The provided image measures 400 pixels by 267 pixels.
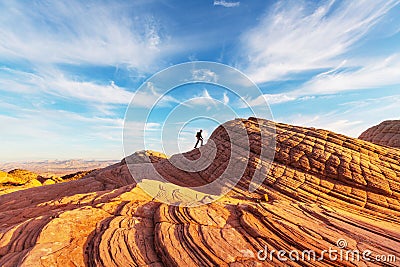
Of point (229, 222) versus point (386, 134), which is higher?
point (386, 134)

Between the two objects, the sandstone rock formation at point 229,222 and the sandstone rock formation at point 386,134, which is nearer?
the sandstone rock formation at point 229,222

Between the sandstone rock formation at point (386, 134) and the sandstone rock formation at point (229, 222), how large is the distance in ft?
126

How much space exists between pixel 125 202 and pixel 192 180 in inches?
379

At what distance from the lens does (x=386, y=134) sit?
51688mm

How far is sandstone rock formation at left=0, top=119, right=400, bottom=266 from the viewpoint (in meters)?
7.70

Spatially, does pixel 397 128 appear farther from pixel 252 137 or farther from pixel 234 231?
pixel 234 231

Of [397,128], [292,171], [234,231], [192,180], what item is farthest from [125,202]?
[397,128]

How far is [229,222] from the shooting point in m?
10.1

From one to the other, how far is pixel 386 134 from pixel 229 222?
60.8 meters

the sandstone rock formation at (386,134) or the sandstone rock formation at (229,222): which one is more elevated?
the sandstone rock formation at (386,134)

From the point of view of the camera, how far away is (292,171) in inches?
758

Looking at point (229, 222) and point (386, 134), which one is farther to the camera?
point (386, 134)

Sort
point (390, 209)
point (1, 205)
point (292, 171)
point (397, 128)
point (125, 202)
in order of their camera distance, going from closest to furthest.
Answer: point (125, 202), point (390, 209), point (1, 205), point (292, 171), point (397, 128)

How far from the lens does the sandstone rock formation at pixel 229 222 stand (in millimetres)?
7699
